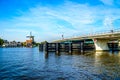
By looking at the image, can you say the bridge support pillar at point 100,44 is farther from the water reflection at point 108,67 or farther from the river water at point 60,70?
the river water at point 60,70

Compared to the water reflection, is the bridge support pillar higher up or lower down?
higher up

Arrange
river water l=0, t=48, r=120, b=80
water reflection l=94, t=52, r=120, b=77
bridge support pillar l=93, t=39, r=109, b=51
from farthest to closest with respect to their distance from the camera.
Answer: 1. bridge support pillar l=93, t=39, r=109, b=51
2. water reflection l=94, t=52, r=120, b=77
3. river water l=0, t=48, r=120, b=80

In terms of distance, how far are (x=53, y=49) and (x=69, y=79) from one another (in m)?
64.4

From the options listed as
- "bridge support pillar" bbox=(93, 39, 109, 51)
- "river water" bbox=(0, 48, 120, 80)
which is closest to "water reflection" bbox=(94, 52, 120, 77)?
"river water" bbox=(0, 48, 120, 80)

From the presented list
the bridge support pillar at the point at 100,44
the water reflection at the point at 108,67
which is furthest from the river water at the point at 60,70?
the bridge support pillar at the point at 100,44

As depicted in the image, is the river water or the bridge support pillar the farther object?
the bridge support pillar

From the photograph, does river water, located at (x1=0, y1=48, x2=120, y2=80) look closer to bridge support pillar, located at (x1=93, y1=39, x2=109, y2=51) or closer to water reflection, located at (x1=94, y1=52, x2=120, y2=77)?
water reflection, located at (x1=94, y1=52, x2=120, y2=77)

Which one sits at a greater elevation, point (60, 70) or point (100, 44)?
point (100, 44)

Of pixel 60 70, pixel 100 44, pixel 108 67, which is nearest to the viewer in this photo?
pixel 60 70

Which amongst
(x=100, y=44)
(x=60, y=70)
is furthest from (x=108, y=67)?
(x=100, y=44)

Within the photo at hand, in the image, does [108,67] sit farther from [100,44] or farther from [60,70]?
[100,44]

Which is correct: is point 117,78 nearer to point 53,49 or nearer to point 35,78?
point 35,78

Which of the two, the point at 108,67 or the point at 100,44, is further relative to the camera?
the point at 100,44

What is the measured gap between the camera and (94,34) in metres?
76.2
